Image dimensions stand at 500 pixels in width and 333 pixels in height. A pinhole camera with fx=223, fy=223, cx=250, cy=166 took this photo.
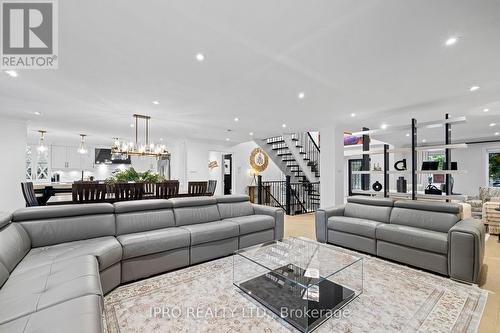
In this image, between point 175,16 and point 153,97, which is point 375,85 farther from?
point 153,97

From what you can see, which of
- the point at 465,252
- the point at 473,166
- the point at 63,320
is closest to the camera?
the point at 63,320

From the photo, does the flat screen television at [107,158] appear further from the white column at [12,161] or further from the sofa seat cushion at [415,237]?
the sofa seat cushion at [415,237]

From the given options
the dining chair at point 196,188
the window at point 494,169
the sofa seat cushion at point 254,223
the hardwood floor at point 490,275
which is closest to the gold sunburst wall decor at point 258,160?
the hardwood floor at point 490,275

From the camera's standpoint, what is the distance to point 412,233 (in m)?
2.91

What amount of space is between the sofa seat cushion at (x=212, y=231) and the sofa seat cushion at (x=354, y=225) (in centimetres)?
168

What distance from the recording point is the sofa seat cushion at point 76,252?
6.67 feet

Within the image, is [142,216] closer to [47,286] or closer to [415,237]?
[47,286]

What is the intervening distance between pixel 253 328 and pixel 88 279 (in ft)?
4.27

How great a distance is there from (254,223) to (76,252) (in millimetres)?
2256

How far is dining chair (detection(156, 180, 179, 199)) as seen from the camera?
4277 mm

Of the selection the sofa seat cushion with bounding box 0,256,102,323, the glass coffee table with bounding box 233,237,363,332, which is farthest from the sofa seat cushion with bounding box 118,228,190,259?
the glass coffee table with bounding box 233,237,363,332

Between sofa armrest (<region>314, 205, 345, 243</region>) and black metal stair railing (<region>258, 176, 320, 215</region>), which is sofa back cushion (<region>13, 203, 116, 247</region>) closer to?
sofa armrest (<region>314, 205, 345, 243</region>)

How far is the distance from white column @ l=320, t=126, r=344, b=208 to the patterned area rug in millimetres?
3323

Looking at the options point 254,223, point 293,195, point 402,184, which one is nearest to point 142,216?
point 254,223
